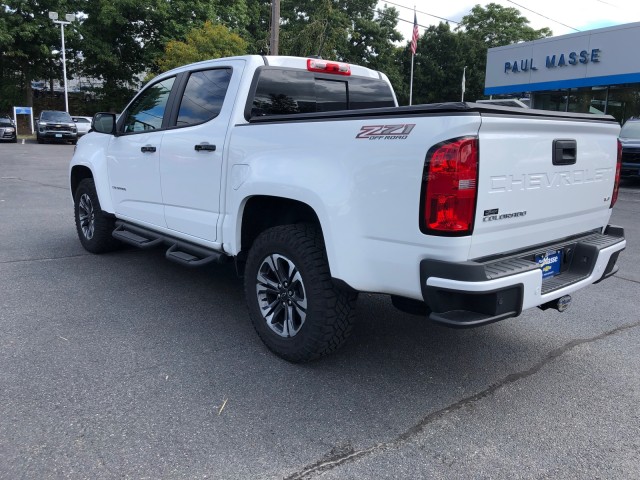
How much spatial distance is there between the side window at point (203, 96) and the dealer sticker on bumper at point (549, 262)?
98.8 inches

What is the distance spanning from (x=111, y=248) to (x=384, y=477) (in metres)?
4.70

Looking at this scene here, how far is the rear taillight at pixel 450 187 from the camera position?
256cm

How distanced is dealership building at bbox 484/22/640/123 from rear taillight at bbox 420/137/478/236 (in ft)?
68.6

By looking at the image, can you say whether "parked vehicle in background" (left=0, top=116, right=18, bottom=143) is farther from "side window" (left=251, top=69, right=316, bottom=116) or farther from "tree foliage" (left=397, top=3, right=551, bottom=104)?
"tree foliage" (left=397, top=3, right=551, bottom=104)

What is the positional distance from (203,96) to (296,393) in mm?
2507

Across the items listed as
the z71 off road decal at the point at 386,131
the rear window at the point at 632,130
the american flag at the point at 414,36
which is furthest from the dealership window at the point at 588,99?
the z71 off road decal at the point at 386,131

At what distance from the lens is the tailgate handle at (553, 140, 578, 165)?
3.05 meters

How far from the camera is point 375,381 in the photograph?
337 cm

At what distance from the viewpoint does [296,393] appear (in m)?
3.18

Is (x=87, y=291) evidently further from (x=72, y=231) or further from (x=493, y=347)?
(x=493, y=347)

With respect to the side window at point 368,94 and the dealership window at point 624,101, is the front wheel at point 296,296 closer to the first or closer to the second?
the side window at point 368,94

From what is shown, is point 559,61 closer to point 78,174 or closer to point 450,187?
point 78,174

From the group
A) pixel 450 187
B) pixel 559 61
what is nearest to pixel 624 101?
pixel 559 61

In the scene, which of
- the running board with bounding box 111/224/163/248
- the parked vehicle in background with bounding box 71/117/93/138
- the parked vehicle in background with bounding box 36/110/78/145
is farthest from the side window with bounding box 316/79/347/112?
the parked vehicle in background with bounding box 71/117/93/138
